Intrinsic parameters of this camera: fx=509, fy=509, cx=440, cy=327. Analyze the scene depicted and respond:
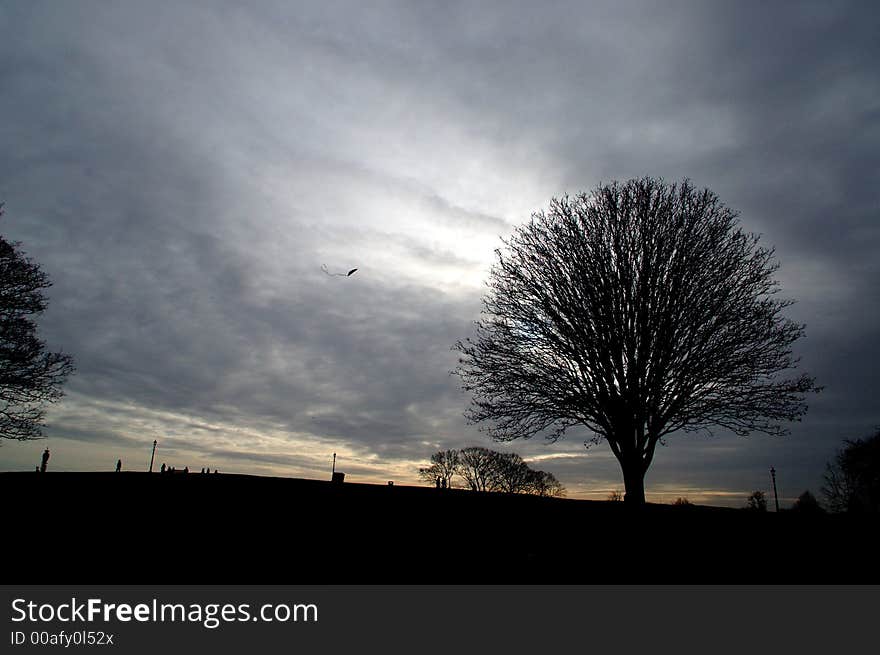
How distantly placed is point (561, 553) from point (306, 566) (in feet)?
12.4

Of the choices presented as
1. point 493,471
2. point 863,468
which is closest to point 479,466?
point 493,471

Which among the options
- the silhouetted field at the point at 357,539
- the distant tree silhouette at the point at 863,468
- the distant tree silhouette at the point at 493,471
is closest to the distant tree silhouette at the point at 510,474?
the distant tree silhouette at the point at 493,471

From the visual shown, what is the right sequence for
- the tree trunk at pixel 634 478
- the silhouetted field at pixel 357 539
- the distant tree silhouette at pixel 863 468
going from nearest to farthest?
the silhouetted field at pixel 357 539, the tree trunk at pixel 634 478, the distant tree silhouette at pixel 863 468

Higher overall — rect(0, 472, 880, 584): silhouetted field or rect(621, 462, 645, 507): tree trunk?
rect(621, 462, 645, 507): tree trunk

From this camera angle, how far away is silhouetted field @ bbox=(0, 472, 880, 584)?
20.2 feet

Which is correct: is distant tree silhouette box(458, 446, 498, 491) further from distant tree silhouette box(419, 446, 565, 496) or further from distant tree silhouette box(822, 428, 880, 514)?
distant tree silhouette box(822, 428, 880, 514)

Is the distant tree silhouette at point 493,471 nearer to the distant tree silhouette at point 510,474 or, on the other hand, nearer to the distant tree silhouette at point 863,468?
the distant tree silhouette at point 510,474

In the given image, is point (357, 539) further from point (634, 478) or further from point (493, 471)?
point (493, 471)

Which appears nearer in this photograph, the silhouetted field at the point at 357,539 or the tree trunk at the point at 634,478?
the silhouetted field at the point at 357,539

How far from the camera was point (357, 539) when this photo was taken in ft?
23.5

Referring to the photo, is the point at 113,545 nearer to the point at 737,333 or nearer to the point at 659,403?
the point at 659,403

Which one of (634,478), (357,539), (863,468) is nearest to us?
(357,539)

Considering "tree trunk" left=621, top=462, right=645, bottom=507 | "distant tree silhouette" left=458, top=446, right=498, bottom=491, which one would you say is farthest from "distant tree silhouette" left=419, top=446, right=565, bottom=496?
"tree trunk" left=621, top=462, right=645, bottom=507

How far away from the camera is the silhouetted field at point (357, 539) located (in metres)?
6.16
